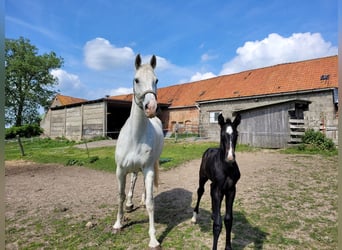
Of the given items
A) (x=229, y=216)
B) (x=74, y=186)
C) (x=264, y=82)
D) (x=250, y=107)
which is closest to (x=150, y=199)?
(x=229, y=216)

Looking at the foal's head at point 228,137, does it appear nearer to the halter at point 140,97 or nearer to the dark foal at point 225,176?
the dark foal at point 225,176

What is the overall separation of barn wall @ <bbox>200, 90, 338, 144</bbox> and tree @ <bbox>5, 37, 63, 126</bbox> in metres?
29.5

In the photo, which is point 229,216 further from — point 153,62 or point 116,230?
point 153,62

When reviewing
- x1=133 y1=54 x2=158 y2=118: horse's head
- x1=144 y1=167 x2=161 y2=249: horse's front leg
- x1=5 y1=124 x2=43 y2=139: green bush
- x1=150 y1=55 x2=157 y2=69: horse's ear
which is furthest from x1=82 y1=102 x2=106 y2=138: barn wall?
x1=133 y1=54 x2=158 y2=118: horse's head

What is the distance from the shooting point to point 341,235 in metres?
0.84

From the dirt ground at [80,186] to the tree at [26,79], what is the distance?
31331 mm

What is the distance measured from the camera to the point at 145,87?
3078 millimetres

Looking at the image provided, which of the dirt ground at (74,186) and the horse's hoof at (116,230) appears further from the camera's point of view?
the dirt ground at (74,186)

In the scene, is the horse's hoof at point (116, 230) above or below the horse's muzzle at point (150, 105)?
below

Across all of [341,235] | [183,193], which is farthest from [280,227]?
[341,235]

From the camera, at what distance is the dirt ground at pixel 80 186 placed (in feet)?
16.2

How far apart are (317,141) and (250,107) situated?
22.7ft

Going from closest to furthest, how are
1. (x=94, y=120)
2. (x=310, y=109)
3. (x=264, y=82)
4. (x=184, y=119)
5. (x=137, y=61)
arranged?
(x=137, y=61), (x=310, y=109), (x=264, y=82), (x=94, y=120), (x=184, y=119)

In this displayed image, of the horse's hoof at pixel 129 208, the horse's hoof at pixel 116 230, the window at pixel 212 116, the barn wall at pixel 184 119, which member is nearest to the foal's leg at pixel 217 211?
the horse's hoof at pixel 116 230
